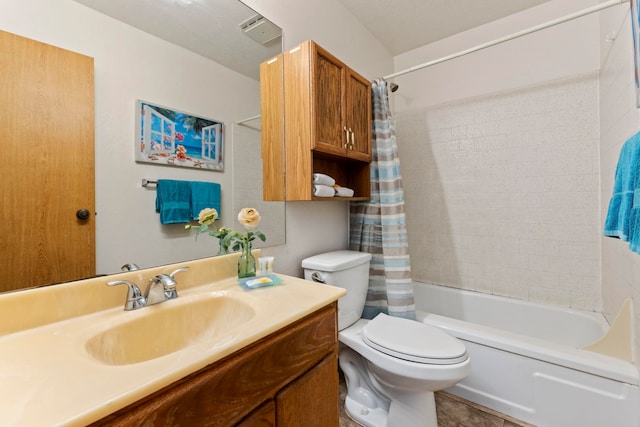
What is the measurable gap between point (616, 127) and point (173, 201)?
7.00 ft

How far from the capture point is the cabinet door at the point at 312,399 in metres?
0.74

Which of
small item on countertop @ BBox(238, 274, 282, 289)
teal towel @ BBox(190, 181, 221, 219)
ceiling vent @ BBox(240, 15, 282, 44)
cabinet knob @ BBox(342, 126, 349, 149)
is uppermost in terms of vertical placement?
ceiling vent @ BBox(240, 15, 282, 44)

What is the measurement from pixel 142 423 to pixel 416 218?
230 cm

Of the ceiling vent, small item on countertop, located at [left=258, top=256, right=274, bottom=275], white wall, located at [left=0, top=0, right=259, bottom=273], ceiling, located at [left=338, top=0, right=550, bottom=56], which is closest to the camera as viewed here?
white wall, located at [left=0, top=0, right=259, bottom=273]

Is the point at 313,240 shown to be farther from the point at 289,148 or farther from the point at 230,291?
the point at 230,291

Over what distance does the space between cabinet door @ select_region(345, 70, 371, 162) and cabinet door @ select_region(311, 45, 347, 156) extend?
65 millimetres

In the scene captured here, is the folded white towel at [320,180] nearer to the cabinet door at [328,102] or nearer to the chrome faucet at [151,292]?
the cabinet door at [328,102]

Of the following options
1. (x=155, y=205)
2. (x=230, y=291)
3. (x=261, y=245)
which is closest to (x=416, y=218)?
(x=261, y=245)

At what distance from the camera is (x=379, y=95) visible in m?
1.82

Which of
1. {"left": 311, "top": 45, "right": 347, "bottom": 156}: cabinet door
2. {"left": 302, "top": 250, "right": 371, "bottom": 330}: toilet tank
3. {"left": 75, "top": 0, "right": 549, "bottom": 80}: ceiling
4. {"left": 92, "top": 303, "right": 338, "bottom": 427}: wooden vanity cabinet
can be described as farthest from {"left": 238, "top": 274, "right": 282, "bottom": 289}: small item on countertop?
{"left": 75, "top": 0, "right": 549, "bottom": 80}: ceiling

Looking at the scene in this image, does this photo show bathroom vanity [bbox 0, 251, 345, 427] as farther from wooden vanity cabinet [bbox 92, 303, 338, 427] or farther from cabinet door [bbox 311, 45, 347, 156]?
cabinet door [bbox 311, 45, 347, 156]

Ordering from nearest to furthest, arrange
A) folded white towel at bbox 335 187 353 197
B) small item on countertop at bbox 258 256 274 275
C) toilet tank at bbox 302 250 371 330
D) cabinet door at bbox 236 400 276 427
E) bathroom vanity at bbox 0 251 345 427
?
1. bathroom vanity at bbox 0 251 345 427
2. cabinet door at bbox 236 400 276 427
3. small item on countertop at bbox 258 256 274 275
4. toilet tank at bbox 302 250 371 330
5. folded white towel at bbox 335 187 353 197

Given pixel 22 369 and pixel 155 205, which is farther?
pixel 155 205

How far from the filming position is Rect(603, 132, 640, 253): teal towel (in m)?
0.72
